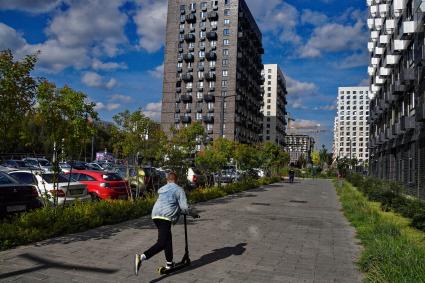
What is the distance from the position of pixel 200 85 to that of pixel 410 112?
62155 mm

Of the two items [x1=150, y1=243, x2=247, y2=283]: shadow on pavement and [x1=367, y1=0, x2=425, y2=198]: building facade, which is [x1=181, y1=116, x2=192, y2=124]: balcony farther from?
[x1=150, y1=243, x2=247, y2=283]: shadow on pavement

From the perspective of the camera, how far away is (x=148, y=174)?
18.4 m

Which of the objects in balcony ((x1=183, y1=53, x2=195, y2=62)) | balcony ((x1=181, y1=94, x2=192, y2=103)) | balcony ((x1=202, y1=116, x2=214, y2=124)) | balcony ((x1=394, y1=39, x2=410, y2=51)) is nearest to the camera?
balcony ((x1=394, y1=39, x2=410, y2=51))

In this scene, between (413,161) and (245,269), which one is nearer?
(245,269)

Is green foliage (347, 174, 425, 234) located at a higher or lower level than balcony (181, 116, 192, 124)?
lower

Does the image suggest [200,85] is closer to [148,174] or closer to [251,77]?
[251,77]

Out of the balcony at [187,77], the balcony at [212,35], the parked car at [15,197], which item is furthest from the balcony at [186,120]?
the parked car at [15,197]

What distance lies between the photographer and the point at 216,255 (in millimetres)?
8031

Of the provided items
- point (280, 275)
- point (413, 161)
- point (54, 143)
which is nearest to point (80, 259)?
point (280, 275)

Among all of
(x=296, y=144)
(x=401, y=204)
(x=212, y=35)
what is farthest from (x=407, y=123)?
(x=296, y=144)

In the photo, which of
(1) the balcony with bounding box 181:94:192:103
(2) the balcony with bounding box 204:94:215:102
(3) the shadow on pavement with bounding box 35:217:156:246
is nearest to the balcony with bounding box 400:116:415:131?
(3) the shadow on pavement with bounding box 35:217:156:246

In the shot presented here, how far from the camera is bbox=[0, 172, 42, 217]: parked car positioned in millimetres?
9719

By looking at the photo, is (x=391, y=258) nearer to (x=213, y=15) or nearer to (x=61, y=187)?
(x=61, y=187)

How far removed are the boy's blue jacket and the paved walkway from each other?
90cm
